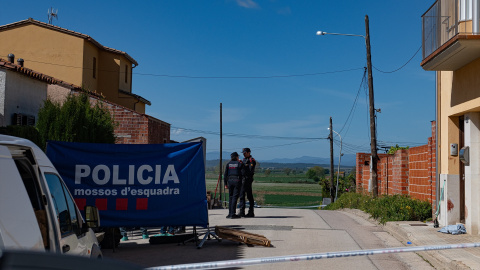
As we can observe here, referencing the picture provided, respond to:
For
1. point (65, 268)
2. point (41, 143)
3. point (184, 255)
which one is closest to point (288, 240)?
point (184, 255)

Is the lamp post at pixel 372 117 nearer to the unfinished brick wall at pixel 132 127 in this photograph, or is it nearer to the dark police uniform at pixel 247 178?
the dark police uniform at pixel 247 178

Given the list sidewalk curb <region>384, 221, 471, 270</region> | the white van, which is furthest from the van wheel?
sidewalk curb <region>384, 221, 471, 270</region>

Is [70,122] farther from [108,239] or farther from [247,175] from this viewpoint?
[108,239]

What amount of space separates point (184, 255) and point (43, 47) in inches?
988

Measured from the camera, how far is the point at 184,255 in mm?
10055

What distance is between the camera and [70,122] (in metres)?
16.0

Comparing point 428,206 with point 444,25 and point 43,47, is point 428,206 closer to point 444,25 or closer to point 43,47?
point 444,25

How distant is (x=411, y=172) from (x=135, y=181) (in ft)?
35.3

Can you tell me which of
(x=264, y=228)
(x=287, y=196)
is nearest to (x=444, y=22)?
(x=264, y=228)

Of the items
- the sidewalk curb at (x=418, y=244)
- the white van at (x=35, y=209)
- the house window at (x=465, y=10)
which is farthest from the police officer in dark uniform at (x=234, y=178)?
the white van at (x=35, y=209)

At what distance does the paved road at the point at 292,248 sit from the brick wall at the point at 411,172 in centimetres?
231

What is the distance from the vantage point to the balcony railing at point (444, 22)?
11688mm

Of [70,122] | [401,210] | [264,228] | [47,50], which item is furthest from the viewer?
[47,50]

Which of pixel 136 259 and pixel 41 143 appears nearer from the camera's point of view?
pixel 136 259
